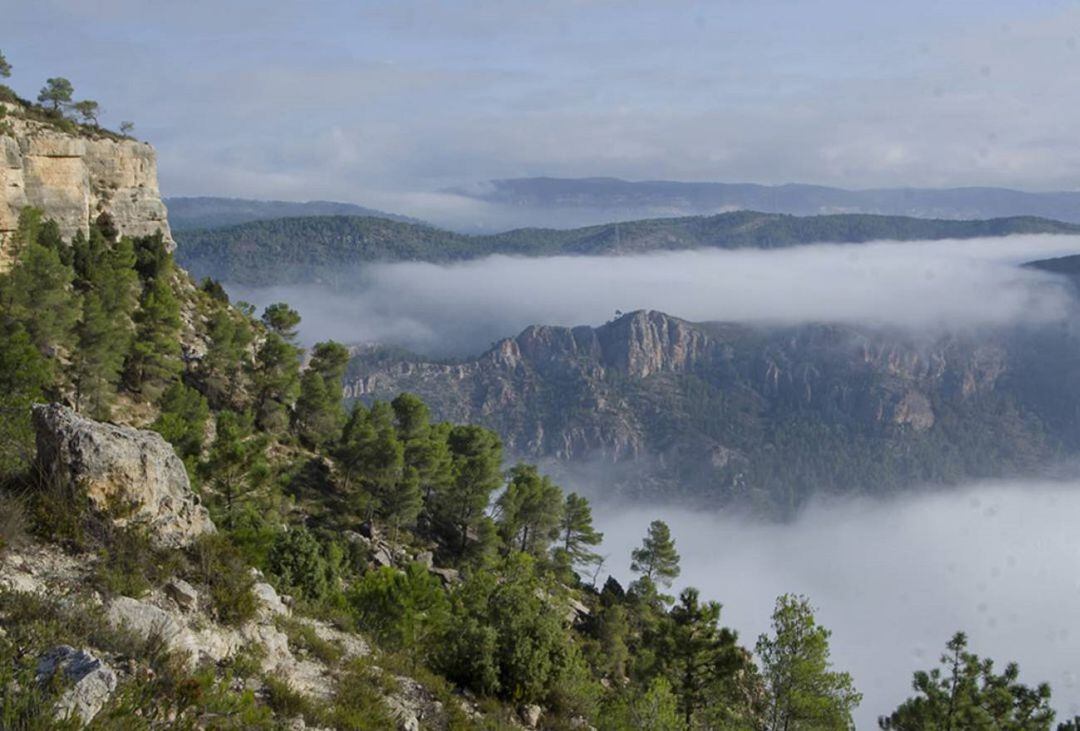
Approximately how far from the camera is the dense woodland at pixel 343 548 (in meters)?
11.0

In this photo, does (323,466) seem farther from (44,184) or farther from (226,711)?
(226,711)

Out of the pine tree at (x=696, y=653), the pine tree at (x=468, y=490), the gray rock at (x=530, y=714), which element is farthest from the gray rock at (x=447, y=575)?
the gray rock at (x=530, y=714)

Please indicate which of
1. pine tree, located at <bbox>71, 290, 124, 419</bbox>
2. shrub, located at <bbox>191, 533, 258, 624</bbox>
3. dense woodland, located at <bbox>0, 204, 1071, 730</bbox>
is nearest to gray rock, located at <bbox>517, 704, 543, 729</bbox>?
dense woodland, located at <bbox>0, 204, 1071, 730</bbox>

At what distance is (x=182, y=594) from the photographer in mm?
10852

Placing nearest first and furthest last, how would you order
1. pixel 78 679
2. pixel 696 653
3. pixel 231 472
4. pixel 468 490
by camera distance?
pixel 78 679 < pixel 696 653 < pixel 231 472 < pixel 468 490

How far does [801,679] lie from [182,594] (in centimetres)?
1446

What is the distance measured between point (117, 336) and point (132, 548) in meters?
29.2

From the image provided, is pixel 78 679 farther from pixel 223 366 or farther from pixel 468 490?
pixel 223 366

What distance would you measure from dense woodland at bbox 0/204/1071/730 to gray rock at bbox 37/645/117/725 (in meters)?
0.22

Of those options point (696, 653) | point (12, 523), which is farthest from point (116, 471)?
point (696, 653)

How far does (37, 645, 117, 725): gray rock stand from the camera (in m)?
6.90

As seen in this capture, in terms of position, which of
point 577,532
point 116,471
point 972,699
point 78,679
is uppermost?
point 116,471

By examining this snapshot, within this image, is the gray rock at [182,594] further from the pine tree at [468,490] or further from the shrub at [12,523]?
the pine tree at [468,490]

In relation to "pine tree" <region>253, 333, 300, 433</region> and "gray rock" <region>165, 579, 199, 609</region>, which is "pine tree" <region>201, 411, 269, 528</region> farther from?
"pine tree" <region>253, 333, 300, 433</region>
